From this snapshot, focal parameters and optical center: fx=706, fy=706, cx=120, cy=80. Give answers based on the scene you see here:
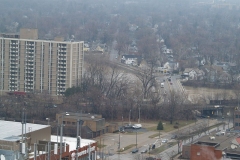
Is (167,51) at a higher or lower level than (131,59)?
higher

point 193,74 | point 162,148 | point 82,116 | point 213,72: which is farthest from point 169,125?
point 213,72

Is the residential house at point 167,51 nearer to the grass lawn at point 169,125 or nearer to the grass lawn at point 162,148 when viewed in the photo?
the grass lawn at point 169,125

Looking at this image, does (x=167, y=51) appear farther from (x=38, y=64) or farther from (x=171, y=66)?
(x=38, y=64)

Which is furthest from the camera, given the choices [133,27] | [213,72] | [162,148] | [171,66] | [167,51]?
[133,27]

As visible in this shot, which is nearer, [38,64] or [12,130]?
[12,130]

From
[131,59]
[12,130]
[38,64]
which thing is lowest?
[12,130]

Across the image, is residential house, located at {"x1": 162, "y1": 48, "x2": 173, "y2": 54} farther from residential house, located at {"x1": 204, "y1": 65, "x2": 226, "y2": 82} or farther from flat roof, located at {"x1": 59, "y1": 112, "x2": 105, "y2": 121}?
flat roof, located at {"x1": 59, "y1": 112, "x2": 105, "y2": 121}

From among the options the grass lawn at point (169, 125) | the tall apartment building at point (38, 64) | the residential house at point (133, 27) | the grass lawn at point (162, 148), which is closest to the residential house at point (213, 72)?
the tall apartment building at point (38, 64)
